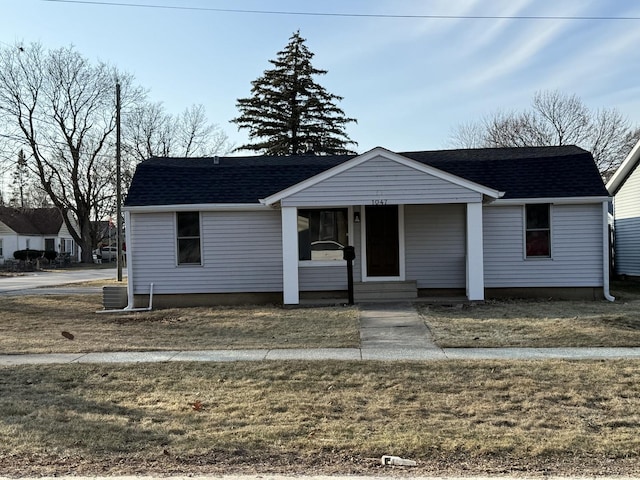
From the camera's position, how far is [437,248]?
1559cm

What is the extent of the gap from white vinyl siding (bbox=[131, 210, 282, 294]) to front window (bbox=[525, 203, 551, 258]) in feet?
21.4

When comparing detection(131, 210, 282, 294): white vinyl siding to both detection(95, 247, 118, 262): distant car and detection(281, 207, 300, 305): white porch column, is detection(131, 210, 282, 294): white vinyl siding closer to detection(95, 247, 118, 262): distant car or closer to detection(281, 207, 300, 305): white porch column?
detection(281, 207, 300, 305): white porch column

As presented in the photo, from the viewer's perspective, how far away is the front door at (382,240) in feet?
51.6

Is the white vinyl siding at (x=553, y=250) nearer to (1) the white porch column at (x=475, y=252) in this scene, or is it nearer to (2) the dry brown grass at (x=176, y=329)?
(1) the white porch column at (x=475, y=252)

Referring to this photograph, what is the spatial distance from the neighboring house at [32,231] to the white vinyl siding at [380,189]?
46215 millimetres

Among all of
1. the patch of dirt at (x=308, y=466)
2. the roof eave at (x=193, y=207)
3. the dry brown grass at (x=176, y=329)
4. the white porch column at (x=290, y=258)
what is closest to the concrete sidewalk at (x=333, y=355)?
the dry brown grass at (x=176, y=329)

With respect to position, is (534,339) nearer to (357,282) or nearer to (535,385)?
(535,385)

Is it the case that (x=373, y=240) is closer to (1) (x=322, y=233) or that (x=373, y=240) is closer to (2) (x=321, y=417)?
(1) (x=322, y=233)

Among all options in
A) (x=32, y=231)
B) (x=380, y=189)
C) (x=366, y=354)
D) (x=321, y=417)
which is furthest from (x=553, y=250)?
(x=32, y=231)

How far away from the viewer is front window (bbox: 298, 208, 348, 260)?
15.8 metres

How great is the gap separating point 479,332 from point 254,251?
7033mm

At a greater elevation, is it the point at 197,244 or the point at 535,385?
the point at 197,244

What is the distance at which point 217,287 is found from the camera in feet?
51.2

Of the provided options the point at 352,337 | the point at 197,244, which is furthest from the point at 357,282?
the point at 352,337
